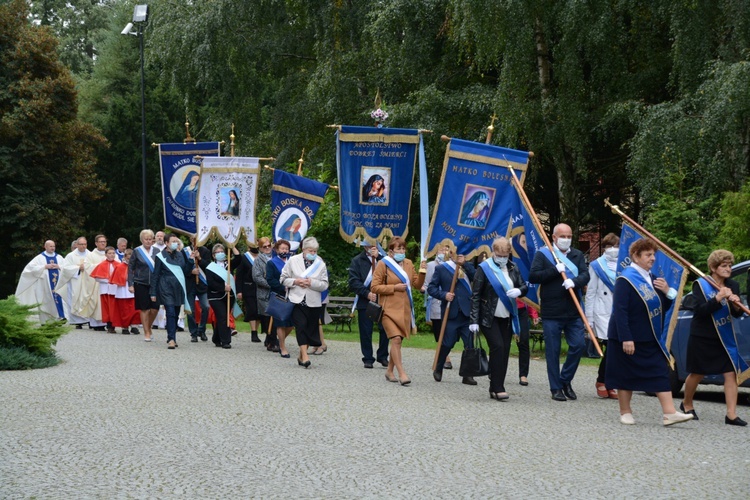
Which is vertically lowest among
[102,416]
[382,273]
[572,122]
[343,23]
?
[102,416]

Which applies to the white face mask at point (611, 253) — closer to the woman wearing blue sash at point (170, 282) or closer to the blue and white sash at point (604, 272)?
the blue and white sash at point (604, 272)

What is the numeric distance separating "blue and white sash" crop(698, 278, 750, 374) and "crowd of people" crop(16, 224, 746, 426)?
0.05 ft

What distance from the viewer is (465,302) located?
14.3 m

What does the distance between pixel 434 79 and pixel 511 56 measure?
17.2ft

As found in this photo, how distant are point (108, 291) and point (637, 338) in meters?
14.5

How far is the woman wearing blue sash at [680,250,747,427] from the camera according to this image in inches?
422

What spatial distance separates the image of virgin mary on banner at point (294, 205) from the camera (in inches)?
774

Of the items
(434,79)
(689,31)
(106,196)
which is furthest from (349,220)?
(106,196)

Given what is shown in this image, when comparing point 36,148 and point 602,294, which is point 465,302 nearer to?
point 602,294

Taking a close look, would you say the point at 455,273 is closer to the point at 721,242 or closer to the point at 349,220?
the point at 349,220

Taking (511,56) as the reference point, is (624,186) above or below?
below

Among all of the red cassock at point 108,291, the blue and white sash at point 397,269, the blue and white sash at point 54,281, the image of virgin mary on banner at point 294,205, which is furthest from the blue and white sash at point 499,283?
the blue and white sash at point 54,281

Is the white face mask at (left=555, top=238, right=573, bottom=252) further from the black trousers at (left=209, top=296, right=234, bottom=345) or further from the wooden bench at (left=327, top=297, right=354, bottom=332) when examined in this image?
the wooden bench at (left=327, top=297, right=354, bottom=332)

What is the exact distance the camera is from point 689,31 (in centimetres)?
1952
